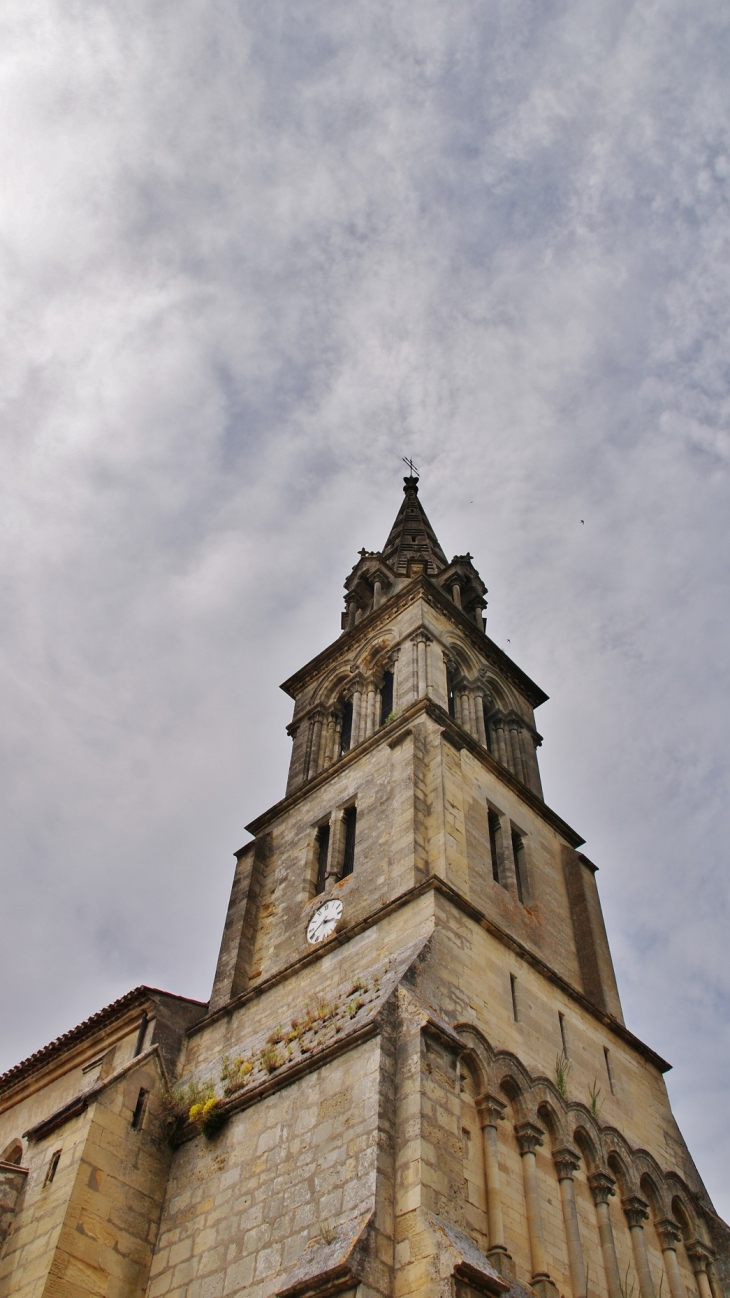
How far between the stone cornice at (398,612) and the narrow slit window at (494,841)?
6142mm

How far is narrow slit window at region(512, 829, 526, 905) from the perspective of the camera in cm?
1667

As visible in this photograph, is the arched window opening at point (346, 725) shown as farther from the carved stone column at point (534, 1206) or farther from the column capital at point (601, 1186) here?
the carved stone column at point (534, 1206)

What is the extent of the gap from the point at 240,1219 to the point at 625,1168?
5.15 metres

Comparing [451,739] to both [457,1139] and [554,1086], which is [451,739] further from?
[457,1139]

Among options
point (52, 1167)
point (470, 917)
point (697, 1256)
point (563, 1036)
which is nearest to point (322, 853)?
point (470, 917)

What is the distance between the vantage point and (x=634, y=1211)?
12.6 metres

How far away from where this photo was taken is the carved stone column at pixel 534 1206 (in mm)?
10445

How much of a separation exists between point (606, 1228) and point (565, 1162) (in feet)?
3.16

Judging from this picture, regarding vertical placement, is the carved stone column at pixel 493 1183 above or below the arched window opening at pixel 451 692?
below

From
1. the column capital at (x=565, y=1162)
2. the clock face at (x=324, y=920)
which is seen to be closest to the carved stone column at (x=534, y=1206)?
the column capital at (x=565, y=1162)

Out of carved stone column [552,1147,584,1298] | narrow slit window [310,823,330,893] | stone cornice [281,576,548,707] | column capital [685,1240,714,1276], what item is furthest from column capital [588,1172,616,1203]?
stone cornice [281,576,548,707]

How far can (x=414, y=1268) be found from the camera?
8812 millimetres

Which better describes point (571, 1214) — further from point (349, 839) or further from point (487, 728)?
point (487, 728)

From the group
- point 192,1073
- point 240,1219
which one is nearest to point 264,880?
point 192,1073
